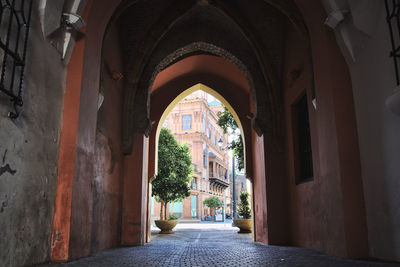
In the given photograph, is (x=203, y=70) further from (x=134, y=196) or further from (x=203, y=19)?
(x=134, y=196)

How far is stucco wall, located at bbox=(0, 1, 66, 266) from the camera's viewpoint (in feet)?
11.7

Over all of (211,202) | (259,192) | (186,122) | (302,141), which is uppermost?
(186,122)

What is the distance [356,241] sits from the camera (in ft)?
16.0

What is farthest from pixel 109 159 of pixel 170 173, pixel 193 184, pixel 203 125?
pixel 203 125

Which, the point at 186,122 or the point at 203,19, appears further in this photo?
the point at 186,122

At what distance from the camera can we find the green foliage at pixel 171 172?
1817cm

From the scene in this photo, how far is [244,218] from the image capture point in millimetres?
14906

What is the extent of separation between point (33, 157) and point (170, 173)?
48.1ft

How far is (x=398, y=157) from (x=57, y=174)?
4.43 m

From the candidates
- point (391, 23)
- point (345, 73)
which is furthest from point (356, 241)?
point (391, 23)

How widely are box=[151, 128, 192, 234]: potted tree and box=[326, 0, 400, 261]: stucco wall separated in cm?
1343

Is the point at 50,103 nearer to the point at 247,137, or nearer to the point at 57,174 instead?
the point at 57,174

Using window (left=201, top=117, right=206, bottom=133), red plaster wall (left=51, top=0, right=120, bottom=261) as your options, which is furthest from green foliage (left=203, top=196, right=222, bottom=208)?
red plaster wall (left=51, top=0, right=120, bottom=261)

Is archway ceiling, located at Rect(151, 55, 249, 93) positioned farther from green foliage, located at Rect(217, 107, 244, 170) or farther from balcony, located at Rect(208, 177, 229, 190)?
balcony, located at Rect(208, 177, 229, 190)
